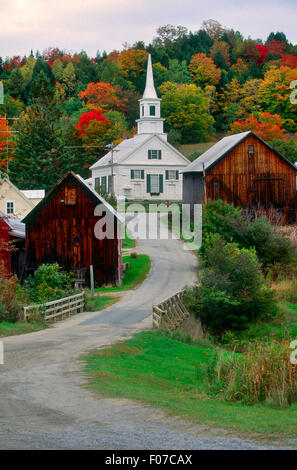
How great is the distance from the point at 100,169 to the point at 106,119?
13.3 metres

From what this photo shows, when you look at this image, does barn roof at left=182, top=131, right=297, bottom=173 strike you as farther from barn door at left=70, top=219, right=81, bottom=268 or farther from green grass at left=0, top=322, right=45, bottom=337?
green grass at left=0, top=322, right=45, bottom=337

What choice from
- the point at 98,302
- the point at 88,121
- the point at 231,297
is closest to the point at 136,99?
the point at 88,121

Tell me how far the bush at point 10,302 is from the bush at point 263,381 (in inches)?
557

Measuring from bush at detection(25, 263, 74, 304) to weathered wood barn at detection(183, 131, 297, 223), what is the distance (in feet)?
85.8

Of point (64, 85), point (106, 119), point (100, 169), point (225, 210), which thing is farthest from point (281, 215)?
point (64, 85)

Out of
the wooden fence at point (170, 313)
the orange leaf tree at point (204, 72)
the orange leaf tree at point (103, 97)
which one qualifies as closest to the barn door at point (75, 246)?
the wooden fence at point (170, 313)

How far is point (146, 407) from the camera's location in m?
→ 12.7

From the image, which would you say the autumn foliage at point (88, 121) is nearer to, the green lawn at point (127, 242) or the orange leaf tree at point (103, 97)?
the orange leaf tree at point (103, 97)

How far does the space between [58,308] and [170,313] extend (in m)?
4.86

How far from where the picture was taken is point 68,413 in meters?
12.1

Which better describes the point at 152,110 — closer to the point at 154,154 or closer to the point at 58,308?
the point at 154,154

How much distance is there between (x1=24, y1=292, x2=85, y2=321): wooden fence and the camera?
2904 centimetres

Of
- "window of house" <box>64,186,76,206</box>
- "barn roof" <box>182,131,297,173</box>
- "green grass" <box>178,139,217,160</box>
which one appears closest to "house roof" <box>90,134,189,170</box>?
"barn roof" <box>182,131,297,173</box>

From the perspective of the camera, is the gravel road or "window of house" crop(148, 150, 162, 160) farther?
"window of house" crop(148, 150, 162, 160)
